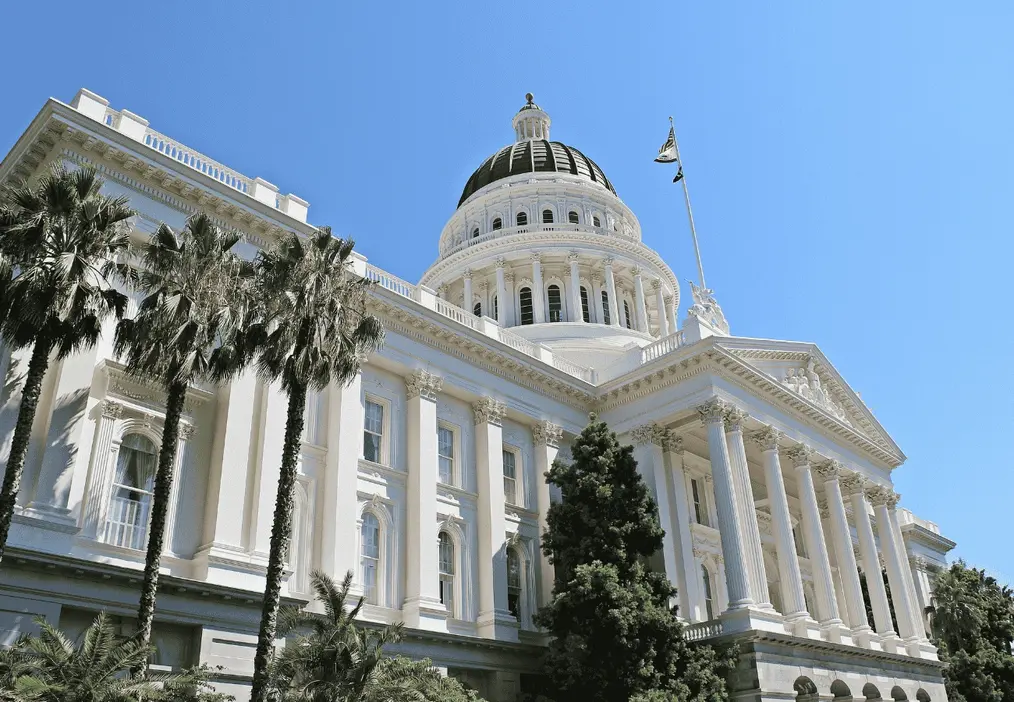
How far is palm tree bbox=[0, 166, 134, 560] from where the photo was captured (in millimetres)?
16625

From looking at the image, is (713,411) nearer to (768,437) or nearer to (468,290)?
(768,437)

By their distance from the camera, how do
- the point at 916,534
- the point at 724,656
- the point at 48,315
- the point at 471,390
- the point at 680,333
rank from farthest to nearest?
the point at 916,534 < the point at 680,333 < the point at 471,390 < the point at 724,656 < the point at 48,315

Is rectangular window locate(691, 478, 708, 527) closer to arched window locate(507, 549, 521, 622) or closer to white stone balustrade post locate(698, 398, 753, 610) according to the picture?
white stone balustrade post locate(698, 398, 753, 610)

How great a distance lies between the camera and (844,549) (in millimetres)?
36562

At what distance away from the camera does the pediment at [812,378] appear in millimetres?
34875

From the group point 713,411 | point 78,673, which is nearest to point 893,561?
point 713,411

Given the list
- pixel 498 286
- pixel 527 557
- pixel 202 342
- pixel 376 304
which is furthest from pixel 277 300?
pixel 498 286

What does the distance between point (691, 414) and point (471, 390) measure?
8.34 metres

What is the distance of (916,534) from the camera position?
5591 centimetres

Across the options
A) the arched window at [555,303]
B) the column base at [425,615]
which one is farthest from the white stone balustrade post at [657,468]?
the arched window at [555,303]

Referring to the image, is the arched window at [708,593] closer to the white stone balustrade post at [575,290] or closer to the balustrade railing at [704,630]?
the balustrade railing at [704,630]

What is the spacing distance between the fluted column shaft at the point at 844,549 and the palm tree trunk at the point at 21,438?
30.2 m

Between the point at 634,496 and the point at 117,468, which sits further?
the point at 634,496

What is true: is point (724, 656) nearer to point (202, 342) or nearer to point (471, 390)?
point (471, 390)
